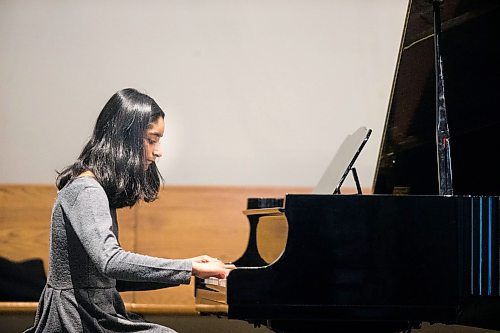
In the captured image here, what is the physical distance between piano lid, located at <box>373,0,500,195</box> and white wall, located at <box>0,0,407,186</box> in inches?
70.9

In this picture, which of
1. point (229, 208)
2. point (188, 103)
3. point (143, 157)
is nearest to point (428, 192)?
point (143, 157)

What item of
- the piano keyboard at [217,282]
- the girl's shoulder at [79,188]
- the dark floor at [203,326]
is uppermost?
the girl's shoulder at [79,188]

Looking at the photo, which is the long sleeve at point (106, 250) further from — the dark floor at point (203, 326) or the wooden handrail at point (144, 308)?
the dark floor at point (203, 326)

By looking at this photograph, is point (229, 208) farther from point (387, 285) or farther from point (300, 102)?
point (387, 285)

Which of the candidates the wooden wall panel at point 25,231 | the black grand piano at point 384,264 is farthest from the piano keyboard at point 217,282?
the wooden wall panel at point 25,231

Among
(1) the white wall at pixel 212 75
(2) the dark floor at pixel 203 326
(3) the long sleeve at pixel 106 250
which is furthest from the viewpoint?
(1) the white wall at pixel 212 75

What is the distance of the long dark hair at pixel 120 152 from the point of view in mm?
2564

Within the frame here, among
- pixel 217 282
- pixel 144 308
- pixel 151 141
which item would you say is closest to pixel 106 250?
pixel 151 141

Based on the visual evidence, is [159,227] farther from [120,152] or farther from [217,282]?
[120,152]

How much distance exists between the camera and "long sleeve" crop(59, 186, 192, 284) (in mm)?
A: 2355

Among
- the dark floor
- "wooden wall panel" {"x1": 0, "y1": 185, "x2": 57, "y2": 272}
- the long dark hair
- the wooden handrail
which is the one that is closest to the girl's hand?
the long dark hair

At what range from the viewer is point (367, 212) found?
102 inches

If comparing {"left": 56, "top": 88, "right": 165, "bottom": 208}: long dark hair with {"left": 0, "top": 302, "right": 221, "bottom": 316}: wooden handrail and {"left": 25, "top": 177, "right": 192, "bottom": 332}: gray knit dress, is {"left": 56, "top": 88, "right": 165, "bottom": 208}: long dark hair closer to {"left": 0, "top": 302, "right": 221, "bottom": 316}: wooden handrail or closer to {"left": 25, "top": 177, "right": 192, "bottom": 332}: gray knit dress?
{"left": 25, "top": 177, "right": 192, "bottom": 332}: gray knit dress

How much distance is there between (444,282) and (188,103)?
8.53ft
